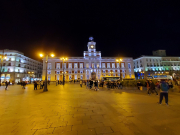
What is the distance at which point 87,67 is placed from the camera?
2359 inches

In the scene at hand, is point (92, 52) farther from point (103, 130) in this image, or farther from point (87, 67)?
point (103, 130)

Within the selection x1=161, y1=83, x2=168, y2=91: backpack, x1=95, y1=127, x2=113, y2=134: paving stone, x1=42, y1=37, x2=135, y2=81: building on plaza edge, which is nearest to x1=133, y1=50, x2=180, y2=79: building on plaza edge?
x1=42, y1=37, x2=135, y2=81: building on plaza edge

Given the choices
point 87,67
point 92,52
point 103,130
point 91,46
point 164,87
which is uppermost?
point 91,46

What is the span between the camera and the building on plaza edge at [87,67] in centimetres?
5809

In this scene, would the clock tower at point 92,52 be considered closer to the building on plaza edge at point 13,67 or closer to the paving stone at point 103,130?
the building on plaza edge at point 13,67

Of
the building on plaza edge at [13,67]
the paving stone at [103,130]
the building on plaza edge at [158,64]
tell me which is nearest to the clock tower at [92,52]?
the building on plaza edge at [158,64]

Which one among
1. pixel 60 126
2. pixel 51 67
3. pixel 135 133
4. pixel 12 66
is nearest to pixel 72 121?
pixel 60 126

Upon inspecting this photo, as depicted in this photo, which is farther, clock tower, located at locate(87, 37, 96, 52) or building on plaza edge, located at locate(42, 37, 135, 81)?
clock tower, located at locate(87, 37, 96, 52)

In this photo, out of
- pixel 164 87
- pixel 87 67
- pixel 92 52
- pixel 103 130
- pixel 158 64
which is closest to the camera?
pixel 103 130

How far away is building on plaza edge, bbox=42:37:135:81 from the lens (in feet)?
191

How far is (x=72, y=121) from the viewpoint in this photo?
4078 millimetres

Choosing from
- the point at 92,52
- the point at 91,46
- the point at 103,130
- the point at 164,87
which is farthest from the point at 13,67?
the point at 164,87

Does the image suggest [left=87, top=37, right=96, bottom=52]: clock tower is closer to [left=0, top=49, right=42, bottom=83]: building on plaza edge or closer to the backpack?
[left=0, top=49, right=42, bottom=83]: building on plaza edge

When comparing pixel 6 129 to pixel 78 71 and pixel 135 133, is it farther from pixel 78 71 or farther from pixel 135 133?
pixel 78 71
